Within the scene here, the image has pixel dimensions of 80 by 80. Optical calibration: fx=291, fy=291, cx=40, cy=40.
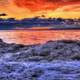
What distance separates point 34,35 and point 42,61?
1309mm

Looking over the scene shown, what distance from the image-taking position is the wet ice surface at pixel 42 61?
2.45 meters

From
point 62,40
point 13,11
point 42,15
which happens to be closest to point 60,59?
point 62,40

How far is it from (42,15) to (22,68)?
7.01ft

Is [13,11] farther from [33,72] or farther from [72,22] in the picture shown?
[33,72]

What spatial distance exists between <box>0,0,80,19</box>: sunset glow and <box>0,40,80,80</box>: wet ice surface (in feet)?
1.59

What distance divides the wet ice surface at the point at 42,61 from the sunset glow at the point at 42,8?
49 cm

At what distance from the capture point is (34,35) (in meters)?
4.71

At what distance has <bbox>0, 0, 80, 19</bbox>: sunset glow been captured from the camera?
4.73 metres

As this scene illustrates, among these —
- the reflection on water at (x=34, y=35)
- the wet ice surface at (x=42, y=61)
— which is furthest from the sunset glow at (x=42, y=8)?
the wet ice surface at (x=42, y=61)

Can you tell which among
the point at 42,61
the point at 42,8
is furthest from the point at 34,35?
the point at 42,61

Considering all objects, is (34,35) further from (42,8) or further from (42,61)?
(42,61)

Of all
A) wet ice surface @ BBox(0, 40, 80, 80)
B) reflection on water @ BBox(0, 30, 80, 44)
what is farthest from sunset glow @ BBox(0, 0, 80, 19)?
wet ice surface @ BBox(0, 40, 80, 80)

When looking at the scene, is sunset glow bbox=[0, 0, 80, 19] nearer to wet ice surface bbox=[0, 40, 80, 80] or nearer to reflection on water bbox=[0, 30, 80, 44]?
reflection on water bbox=[0, 30, 80, 44]

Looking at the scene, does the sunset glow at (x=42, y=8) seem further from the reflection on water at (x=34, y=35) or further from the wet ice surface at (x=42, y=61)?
the wet ice surface at (x=42, y=61)
